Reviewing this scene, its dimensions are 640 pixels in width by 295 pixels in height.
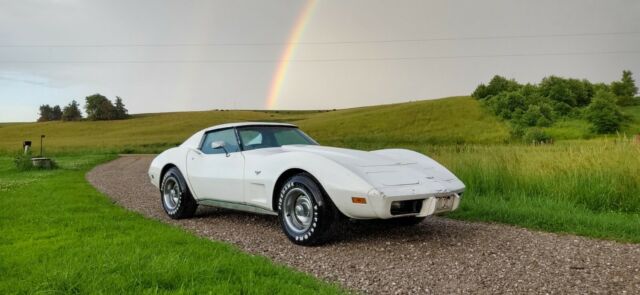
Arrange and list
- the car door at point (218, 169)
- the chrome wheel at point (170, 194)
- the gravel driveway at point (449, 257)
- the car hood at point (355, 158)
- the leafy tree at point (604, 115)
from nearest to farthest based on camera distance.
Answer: the gravel driveway at point (449, 257) < the car hood at point (355, 158) < the car door at point (218, 169) < the chrome wheel at point (170, 194) < the leafy tree at point (604, 115)

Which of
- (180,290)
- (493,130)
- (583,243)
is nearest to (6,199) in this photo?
(180,290)

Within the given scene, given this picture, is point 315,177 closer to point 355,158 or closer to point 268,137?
point 355,158

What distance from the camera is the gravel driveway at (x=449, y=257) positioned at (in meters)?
3.99

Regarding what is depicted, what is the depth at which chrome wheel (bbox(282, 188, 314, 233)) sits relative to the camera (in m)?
5.39

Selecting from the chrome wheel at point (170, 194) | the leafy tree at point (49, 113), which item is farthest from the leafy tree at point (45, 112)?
the chrome wheel at point (170, 194)

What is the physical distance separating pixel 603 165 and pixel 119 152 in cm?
3628

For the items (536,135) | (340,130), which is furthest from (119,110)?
(536,135)

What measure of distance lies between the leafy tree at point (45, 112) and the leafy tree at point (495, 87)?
9289 cm

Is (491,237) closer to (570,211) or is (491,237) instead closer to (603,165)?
(570,211)

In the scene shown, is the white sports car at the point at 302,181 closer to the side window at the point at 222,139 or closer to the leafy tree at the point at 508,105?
the side window at the point at 222,139

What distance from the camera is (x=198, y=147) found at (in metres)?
7.25

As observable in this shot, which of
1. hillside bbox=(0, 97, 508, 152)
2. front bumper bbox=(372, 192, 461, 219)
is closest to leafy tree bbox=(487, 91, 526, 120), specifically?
hillside bbox=(0, 97, 508, 152)

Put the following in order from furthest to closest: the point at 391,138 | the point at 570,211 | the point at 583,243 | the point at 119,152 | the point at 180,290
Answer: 1. the point at 391,138
2. the point at 119,152
3. the point at 570,211
4. the point at 583,243
5. the point at 180,290

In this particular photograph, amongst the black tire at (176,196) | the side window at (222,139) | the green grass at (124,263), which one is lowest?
the green grass at (124,263)
